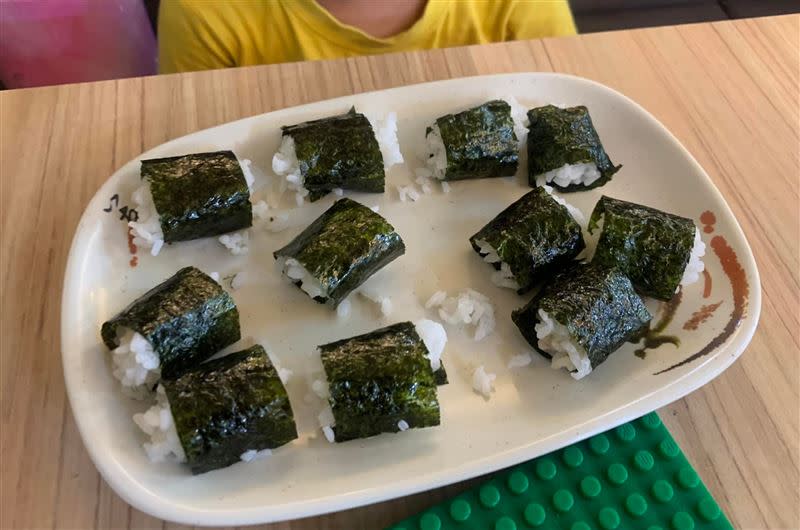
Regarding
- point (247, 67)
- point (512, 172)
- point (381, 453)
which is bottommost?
point (381, 453)

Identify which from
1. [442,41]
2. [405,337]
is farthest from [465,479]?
[442,41]

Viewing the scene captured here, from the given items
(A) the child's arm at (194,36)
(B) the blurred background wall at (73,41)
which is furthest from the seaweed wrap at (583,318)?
(B) the blurred background wall at (73,41)

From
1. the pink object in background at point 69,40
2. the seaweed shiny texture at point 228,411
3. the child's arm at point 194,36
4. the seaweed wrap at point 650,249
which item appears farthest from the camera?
the pink object in background at point 69,40

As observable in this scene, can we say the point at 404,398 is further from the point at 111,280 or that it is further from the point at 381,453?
the point at 111,280

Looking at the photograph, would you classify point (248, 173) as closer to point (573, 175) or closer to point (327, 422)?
point (327, 422)

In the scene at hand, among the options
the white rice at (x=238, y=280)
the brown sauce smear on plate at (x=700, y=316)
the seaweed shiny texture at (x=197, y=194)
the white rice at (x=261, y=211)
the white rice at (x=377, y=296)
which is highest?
the seaweed shiny texture at (x=197, y=194)

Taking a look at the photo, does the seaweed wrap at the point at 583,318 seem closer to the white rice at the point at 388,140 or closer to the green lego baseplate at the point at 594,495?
the green lego baseplate at the point at 594,495
